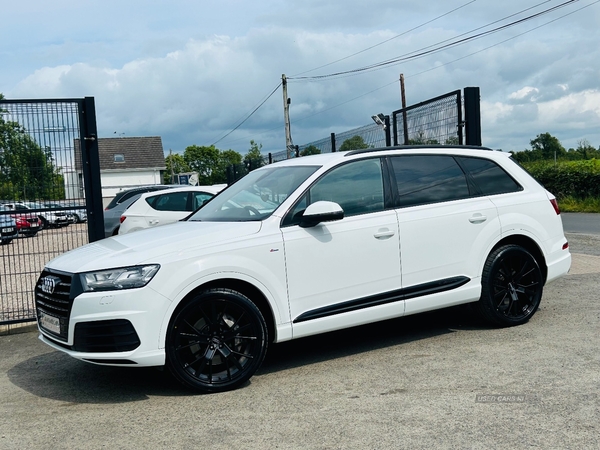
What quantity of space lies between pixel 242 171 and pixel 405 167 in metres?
13.0

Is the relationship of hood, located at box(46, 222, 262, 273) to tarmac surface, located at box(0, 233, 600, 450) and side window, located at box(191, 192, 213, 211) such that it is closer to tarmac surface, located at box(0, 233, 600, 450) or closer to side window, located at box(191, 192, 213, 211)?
tarmac surface, located at box(0, 233, 600, 450)

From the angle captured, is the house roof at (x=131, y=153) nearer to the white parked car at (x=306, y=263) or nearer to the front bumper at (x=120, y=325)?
the white parked car at (x=306, y=263)

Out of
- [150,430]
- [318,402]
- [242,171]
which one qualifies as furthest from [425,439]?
[242,171]

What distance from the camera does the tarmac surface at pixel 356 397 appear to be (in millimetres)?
4051

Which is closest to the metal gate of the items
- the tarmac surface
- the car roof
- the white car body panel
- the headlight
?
the tarmac surface

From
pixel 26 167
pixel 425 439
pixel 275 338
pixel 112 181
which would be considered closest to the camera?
pixel 425 439

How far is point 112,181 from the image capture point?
51.3 m

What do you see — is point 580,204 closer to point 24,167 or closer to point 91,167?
point 91,167

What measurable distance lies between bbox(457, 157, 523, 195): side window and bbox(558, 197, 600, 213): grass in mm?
20384

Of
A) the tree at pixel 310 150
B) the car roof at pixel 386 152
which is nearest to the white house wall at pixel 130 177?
the tree at pixel 310 150

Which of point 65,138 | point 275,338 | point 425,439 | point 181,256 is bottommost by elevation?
point 425,439

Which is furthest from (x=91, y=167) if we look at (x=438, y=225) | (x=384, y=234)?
(x=438, y=225)

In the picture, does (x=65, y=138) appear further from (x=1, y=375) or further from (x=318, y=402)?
(x=318, y=402)

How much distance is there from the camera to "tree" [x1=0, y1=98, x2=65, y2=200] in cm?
770
